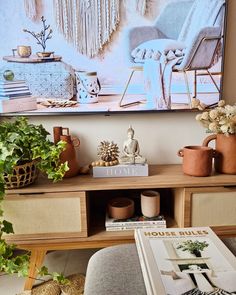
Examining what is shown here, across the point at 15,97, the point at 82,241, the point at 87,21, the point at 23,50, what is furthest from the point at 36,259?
the point at 87,21

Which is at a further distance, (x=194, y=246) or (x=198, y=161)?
(x=198, y=161)

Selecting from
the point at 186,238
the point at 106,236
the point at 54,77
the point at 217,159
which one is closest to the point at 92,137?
the point at 54,77

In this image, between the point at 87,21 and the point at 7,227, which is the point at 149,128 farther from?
the point at 7,227

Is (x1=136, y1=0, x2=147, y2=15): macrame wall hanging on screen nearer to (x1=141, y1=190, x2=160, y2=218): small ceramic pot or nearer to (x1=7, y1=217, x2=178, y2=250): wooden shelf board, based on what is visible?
(x1=141, y1=190, x2=160, y2=218): small ceramic pot

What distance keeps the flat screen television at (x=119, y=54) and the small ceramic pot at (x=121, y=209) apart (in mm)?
463

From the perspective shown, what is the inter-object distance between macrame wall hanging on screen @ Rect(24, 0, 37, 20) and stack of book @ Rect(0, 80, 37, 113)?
0.99 ft

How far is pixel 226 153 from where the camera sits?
51.3 inches

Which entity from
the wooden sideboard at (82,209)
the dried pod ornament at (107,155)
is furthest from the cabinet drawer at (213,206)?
the dried pod ornament at (107,155)

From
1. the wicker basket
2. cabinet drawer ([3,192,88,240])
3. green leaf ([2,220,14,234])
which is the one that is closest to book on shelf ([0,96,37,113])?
the wicker basket

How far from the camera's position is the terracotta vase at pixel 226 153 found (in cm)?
129

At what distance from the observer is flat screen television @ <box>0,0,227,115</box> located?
1.32 meters

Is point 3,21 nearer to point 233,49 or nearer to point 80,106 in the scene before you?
point 80,106

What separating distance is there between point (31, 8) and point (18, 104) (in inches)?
17.6

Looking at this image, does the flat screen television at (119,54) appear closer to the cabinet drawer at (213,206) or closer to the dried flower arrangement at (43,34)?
the dried flower arrangement at (43,34)
